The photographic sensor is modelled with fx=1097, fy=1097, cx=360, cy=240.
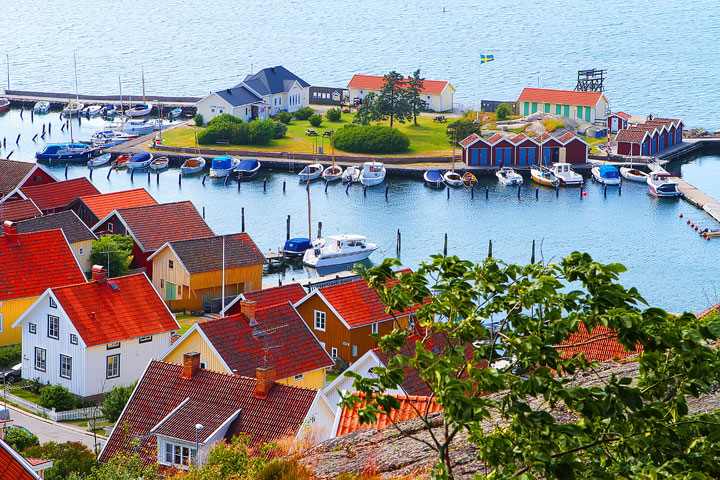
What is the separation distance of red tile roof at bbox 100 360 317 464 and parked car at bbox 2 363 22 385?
12.3 meters

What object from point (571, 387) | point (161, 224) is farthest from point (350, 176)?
point (571, 387)

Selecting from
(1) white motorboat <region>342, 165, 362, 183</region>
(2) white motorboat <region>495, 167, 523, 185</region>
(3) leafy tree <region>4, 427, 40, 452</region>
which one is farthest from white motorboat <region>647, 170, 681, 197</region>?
(3) leafy tree <region>4, 427, 40, 452</region>

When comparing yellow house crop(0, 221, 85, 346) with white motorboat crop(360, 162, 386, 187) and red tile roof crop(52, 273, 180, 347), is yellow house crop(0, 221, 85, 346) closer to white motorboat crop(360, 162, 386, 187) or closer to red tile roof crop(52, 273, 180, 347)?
red tile roof crop(52, 273, 180, 347)

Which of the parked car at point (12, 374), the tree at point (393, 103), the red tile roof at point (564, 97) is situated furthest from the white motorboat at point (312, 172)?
the parked car at point (12, 374)

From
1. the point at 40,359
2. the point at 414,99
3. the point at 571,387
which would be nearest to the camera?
the point at 571,387

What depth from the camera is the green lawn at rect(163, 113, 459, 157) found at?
103m

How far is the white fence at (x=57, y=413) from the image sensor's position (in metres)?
36.8

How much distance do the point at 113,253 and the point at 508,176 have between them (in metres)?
48.1

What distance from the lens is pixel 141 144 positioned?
10762cm

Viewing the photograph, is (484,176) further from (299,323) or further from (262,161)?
(299,323)

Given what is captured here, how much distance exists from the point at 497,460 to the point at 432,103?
108098 mm

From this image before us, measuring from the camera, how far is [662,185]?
9056cm

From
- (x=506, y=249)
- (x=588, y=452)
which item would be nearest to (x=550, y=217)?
(x=506, y=249)

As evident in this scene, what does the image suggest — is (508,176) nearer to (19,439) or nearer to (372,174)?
(372,174)
